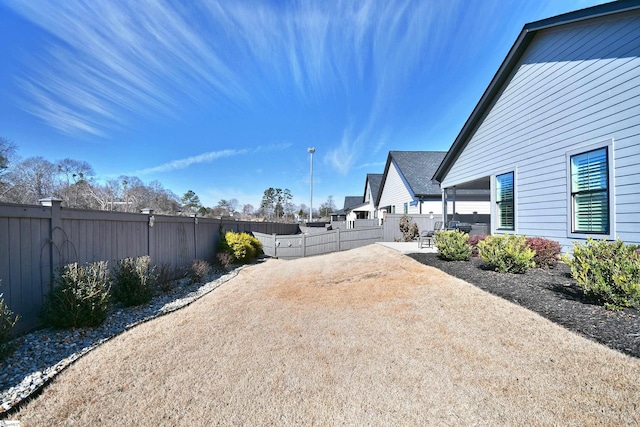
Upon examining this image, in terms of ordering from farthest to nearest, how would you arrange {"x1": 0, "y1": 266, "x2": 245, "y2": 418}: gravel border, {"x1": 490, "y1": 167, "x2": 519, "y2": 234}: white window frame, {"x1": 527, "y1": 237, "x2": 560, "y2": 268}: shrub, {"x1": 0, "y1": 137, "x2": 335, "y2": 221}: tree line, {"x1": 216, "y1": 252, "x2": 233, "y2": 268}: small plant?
1. {"x1": 0, "y1": 137, "x2": 335, "y2": 221}: tree line
2. {"x1": 216, "y1": 252, "x2": 233, "y2": 268}: small plant
3. {"x1": 490, "y1": 167, "x2": 519, "y2": 234}: white window frame
4. {"x1": 527, "y1": 237, "x2": 560, "y2": 268}: shrub
5. {"x1": 0, "y1": 266, "x2": 245, "y2": 418}: gravel border

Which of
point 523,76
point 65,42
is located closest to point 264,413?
point 523,76

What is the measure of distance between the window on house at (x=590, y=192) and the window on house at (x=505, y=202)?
2185mm

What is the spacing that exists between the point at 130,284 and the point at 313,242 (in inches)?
364

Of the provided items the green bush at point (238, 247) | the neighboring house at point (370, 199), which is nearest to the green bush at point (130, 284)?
the green bush at point (238, 247)

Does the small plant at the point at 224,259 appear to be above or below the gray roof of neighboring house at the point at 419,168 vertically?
below

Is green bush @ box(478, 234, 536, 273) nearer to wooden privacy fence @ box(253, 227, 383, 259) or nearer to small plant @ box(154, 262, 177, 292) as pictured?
small plant @ box(154, 262, 177, 292)

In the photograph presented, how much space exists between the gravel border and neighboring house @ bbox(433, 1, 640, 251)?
8326 millimetres

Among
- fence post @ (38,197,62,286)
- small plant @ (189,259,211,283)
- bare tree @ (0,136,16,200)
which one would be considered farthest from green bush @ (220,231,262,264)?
bare tree @ (0,136,16,200)

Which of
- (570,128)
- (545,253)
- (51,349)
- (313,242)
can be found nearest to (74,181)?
(313,242)

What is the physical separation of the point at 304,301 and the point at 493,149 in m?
8.00

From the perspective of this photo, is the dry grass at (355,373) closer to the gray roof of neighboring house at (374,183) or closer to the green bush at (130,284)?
the green bush at (130,284)

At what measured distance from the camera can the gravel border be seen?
2426mm

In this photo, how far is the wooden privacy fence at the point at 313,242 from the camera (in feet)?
43.5

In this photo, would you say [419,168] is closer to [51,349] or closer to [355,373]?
[355,373]
